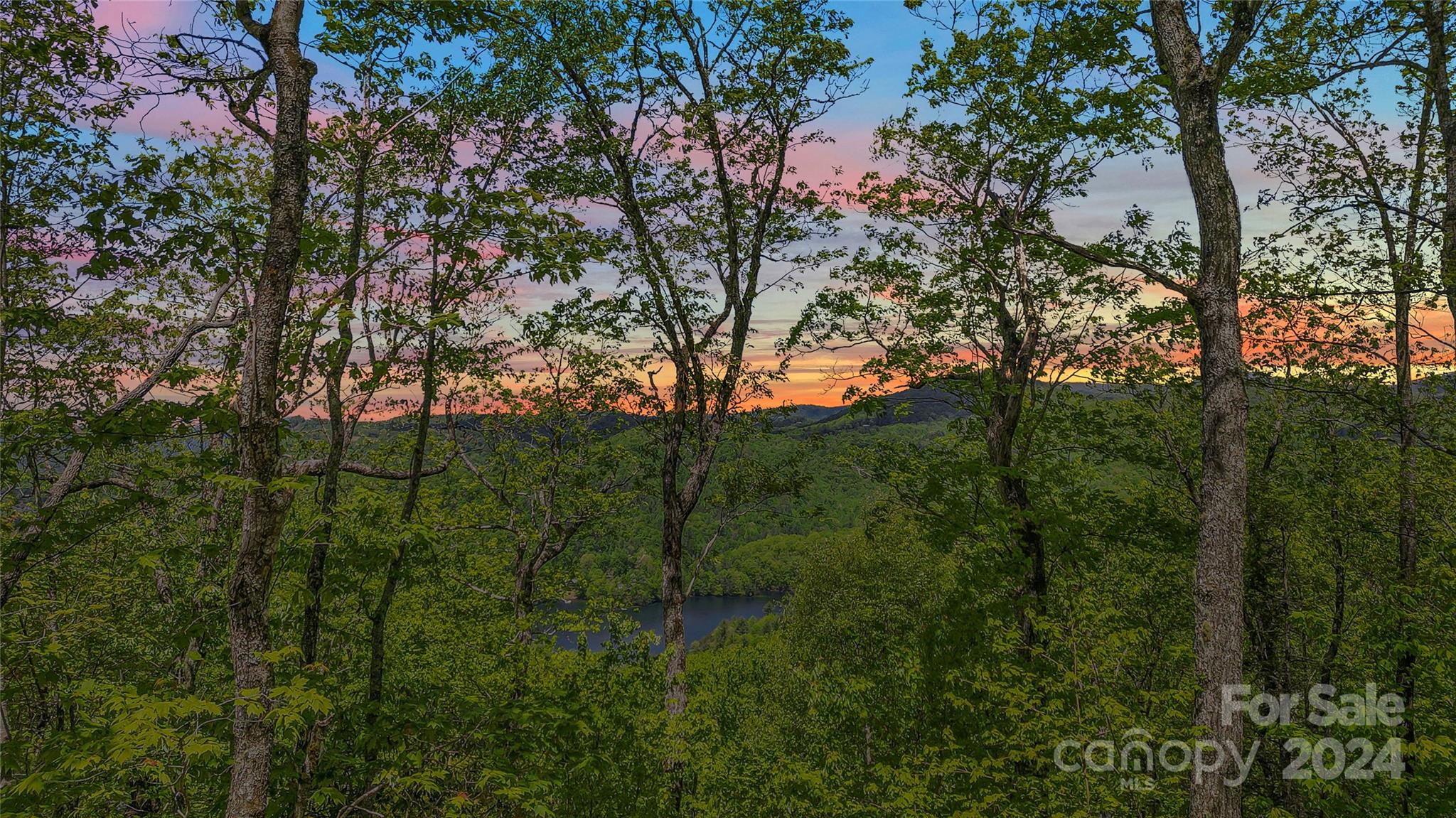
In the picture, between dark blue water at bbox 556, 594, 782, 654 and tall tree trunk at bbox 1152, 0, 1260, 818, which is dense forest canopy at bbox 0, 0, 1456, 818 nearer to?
tall tree trunk at bbox 1152, 0, 1260, 818

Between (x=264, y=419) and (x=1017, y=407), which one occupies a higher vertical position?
(x=1017, y=407)

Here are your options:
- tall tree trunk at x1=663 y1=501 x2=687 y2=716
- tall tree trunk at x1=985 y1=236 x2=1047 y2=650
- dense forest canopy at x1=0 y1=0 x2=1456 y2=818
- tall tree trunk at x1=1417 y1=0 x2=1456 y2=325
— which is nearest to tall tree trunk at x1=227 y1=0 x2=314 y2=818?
dense forest canopy at x1=0 y1=0 x2=1456 y2=818

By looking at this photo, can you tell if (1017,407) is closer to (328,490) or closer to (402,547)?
(402,547)

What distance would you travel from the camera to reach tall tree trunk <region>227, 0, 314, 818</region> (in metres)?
4.59

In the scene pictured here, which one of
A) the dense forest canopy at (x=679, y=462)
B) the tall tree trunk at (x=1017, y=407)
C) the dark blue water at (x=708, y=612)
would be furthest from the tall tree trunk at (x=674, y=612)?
the dark blue water at (x=708, y=612)

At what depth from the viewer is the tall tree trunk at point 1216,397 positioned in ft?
20.4

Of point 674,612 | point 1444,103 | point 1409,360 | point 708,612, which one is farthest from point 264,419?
point 708,612

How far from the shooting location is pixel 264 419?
15.7ft

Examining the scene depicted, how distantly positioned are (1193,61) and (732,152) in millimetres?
11011

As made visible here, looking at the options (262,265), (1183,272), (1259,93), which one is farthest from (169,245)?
(1259,93)

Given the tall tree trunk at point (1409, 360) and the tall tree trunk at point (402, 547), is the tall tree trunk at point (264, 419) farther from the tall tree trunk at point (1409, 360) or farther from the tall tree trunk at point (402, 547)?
the tall tree trunk at point (1409, 360)

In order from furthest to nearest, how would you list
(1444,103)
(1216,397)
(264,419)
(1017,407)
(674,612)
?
(674,612) < (1017,407) < (1444,103) < (1216,397) < (264,419)

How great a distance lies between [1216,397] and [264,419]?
28.8ft

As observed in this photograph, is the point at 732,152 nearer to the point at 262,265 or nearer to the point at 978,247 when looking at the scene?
the point at 978,247
